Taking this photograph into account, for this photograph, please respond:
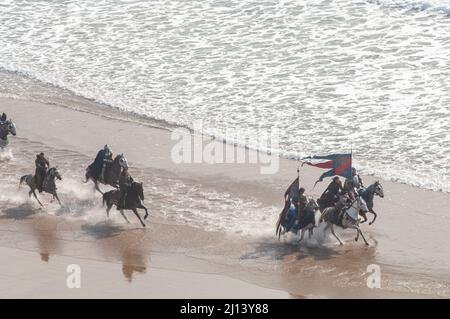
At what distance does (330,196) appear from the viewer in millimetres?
18859

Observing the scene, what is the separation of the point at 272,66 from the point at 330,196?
1147 cm

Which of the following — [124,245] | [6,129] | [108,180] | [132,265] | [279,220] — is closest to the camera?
[132,265]

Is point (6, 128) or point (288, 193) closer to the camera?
point (288, 193)

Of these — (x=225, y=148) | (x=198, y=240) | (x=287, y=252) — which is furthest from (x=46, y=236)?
(x=225, y=148)

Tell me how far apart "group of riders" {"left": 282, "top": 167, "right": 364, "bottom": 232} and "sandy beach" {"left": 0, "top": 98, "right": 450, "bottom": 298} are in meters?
0.68

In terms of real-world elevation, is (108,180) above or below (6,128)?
below

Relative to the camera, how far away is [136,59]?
104 ft

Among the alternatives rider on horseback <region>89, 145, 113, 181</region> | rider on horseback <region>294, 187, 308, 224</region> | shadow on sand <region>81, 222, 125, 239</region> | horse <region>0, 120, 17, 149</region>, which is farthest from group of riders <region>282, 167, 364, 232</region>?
horse <region>0, 120, 17, 149</region>

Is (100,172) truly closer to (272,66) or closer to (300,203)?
(300,203)

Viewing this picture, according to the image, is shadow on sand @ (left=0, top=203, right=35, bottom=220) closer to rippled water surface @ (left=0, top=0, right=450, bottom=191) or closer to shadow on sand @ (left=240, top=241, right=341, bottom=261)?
shadow on sand @ (left=240, top=241, right=341, bottom=261)

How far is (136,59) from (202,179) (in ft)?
34.8
